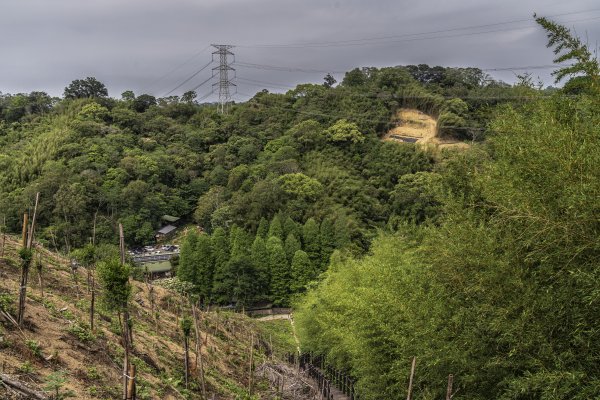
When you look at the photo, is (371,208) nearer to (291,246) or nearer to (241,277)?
(291,246)

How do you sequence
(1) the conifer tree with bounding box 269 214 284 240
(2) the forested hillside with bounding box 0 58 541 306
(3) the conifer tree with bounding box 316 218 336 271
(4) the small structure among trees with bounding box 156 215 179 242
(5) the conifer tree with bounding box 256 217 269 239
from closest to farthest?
(2) the forested hillside with bounding box 0 58 541 306 < (3) the conifer tree with bounding box 316 218 336 271 < (1) the conifer tree with bounding box 269 214 284 240 < (5) the conifer tree with bounding box 256 217 269 239 < (4) the small structure among trees with bounding box 156 215 179 242

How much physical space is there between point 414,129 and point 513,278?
43.6 m

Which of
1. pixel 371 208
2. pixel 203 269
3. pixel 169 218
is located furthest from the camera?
pixel 169 218

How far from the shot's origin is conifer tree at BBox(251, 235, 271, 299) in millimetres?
29266

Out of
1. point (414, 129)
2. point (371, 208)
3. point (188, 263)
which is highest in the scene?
point (414, 129)

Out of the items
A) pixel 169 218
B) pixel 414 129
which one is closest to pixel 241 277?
pixel 169 218

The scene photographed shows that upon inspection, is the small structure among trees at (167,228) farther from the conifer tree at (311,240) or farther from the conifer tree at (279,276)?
the conifer tree at (311,240)

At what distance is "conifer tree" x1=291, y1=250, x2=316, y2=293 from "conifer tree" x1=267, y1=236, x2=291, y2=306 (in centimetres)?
53

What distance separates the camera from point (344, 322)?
41.1 feet

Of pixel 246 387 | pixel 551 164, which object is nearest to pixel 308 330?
pixel 246 387

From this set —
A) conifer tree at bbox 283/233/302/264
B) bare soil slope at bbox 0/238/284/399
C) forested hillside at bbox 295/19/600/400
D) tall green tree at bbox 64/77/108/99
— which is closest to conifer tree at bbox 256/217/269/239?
conifer tree at bbox 283/233/302/264

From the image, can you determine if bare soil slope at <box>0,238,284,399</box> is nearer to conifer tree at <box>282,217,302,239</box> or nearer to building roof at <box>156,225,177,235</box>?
conifer tree at <box>282,217,302,239</box>

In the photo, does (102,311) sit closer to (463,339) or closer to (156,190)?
(463,339)

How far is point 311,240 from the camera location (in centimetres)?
3250
